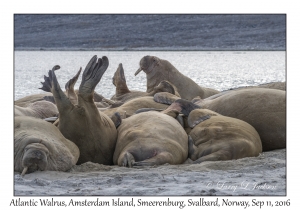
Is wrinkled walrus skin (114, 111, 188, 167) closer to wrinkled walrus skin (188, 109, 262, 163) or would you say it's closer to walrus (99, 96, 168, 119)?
wrinkled walrus skin (188, 109, 262, 163)

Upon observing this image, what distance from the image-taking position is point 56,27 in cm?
7381

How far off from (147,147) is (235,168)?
955 mm

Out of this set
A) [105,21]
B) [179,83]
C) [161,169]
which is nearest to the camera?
[161,169]

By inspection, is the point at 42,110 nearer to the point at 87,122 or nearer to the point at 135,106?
the point at 135,106

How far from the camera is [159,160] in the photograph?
281 inches

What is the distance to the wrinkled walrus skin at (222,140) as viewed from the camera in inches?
297

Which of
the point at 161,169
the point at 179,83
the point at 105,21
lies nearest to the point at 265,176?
the point at 161,169

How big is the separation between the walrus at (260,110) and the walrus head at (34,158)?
2.49 m

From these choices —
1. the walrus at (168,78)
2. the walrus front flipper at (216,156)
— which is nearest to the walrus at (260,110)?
the walrus front flipper at (216,156)

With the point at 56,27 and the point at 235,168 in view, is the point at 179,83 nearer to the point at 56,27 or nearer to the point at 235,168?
the point at 235,168

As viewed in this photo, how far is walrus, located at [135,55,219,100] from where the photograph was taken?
12.5 metres

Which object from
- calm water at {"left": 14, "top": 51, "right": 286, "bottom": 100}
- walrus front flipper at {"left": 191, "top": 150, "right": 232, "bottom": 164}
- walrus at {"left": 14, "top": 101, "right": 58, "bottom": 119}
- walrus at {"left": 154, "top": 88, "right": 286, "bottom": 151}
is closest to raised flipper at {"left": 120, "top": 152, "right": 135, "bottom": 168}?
walrus front flipper at {"left": 191, "top": 150, "right": 232, "bottom": 164}

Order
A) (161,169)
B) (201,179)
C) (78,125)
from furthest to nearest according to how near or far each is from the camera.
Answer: (78,125) < (161,169) < (201,179)

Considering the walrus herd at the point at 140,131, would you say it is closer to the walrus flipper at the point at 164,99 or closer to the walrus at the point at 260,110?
the walrus at the point at 260,110
